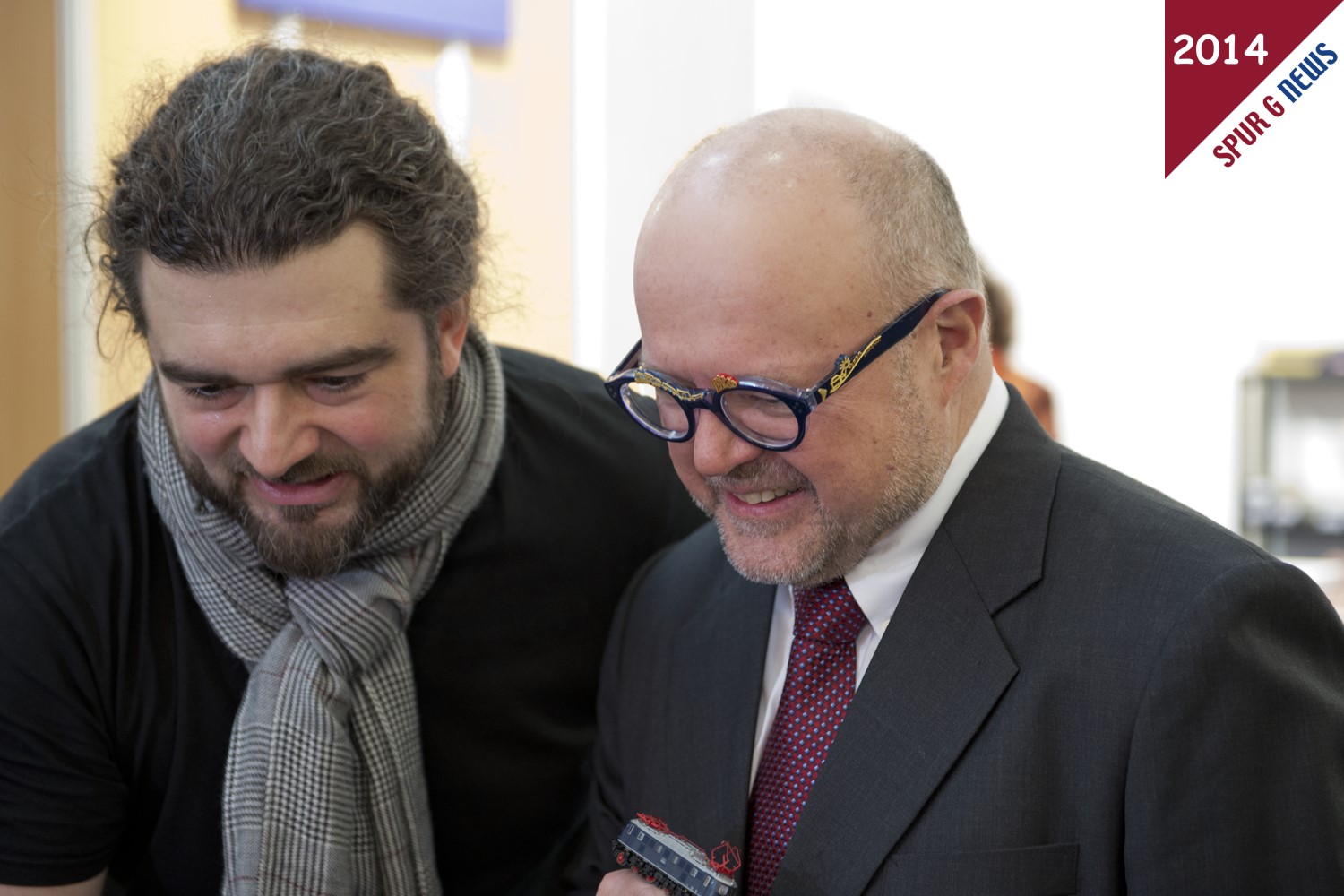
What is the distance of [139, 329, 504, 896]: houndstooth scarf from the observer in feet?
6.39

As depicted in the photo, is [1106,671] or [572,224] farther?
[572,224]

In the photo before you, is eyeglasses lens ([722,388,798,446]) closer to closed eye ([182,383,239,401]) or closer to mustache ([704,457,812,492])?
mustache ([704,457,812,492])

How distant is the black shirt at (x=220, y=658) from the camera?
6.20 feet

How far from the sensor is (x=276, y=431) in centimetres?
180

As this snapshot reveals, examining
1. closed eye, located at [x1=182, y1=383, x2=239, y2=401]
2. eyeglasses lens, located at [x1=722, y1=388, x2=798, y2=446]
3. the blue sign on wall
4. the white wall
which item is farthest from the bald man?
the white wall

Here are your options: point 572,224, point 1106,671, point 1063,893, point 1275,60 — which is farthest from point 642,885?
point 572,224

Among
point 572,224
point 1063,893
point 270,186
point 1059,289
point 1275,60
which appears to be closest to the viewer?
point 1063,893

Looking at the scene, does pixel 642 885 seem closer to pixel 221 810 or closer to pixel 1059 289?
pixel 221 810

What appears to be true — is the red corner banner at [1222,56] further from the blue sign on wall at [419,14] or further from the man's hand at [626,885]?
the blue sign on wall at [419,14]

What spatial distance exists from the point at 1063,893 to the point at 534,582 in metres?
1.07

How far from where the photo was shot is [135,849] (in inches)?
80.4

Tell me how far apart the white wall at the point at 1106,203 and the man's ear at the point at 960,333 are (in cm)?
389

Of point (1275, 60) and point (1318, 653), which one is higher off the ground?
point (1275, 60)

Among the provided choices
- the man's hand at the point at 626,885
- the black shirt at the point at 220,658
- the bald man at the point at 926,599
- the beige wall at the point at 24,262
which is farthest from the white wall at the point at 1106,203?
the man's hand at the point at 626,885
